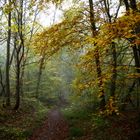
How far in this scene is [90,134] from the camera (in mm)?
12195

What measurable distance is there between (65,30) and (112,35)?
5.38 meters

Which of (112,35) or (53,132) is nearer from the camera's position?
(112,35)

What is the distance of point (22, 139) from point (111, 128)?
13.9 ft

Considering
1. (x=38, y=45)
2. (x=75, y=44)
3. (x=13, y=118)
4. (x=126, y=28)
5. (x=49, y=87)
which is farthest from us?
(x=49, y=87)

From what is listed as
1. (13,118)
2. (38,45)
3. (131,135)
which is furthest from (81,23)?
(13,118)

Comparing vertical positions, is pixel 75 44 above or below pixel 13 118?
above

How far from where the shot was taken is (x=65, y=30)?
12539 mm

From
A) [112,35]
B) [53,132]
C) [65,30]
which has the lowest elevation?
[53,132]

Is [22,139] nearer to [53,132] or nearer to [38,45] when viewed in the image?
[53,132]

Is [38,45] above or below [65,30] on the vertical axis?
below

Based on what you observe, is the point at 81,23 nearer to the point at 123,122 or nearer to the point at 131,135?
the point at 123,122

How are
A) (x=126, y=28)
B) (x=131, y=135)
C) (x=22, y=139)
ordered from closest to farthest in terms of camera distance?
(x=126, y=28)
(x=131, y=135)
(x=22, y=139)

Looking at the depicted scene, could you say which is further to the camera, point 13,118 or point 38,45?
point 13,118

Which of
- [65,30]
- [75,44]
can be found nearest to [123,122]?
[75,44]
